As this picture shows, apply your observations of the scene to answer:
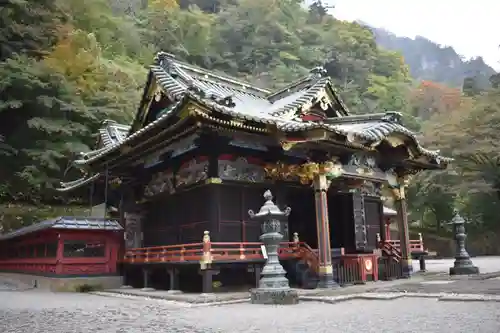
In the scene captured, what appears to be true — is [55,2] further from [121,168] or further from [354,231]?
[354,231]

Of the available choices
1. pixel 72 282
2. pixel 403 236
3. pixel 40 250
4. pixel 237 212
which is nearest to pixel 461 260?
pixel 403 236

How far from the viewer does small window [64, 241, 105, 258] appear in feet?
55.6

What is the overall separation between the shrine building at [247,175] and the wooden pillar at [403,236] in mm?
40

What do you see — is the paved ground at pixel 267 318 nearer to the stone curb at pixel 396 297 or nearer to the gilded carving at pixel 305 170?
the stone curb at pixel 396 297

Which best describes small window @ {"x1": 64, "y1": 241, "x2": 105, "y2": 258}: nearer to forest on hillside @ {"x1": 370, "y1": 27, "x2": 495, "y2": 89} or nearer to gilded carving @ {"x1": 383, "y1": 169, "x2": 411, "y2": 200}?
gilded carving @ {"x1": 383, "y1": 169, "x2": 411, "y2": 200}

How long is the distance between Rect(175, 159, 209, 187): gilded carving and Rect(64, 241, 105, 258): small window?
185 inches

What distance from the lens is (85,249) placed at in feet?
62.7

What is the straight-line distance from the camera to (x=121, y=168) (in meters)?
16.6

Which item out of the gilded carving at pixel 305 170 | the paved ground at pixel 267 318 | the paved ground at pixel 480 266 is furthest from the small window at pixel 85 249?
the paved ground at pixel 480 266

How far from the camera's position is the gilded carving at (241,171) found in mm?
13211

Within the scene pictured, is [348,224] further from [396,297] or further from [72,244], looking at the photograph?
[72,244]

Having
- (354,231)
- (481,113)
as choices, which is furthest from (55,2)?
(481,113)

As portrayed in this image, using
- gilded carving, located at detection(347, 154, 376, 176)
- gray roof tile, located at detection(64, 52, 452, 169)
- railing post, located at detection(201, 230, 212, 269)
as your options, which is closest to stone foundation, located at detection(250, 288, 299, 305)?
railing post, located at detection(201, 230, 212, 269)

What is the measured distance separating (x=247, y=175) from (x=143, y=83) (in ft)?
74.9
